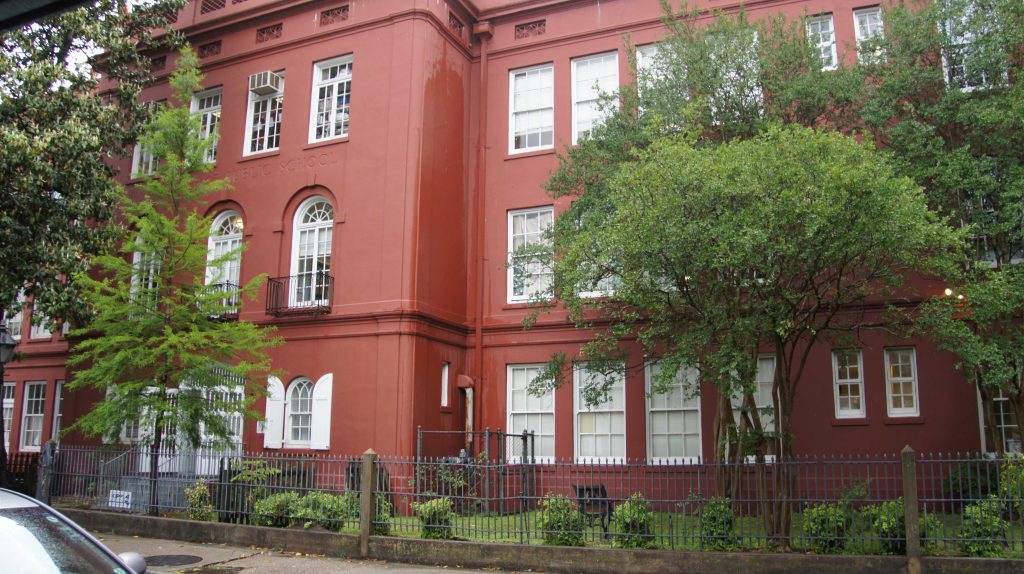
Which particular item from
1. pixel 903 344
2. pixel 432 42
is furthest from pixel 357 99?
pixel 903 344

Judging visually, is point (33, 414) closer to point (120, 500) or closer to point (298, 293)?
point (298, 293)

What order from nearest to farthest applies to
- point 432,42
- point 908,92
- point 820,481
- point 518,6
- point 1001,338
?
point 1001,338, point 908,92, point 820,481, point 432,42, point 518,6

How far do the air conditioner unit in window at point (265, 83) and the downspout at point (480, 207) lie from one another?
520 cm

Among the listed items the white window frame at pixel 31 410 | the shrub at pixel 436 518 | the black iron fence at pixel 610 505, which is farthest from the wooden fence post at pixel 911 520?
the white window frame at pixel 31 410

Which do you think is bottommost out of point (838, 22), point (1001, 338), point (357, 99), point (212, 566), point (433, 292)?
point (212, 566)

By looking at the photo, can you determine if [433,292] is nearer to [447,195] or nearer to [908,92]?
[447,195]

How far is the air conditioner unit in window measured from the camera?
65.7ft

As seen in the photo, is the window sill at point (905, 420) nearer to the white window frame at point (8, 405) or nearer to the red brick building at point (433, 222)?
the red brick building at point (433, 222)

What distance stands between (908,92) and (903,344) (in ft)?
16.7

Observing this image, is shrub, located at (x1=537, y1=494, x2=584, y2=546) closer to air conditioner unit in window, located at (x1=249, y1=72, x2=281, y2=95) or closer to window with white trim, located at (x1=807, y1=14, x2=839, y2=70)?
window with white trim, located at (x1=807, y1=14, x2=839, y2=70)

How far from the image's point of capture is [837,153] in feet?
36.4

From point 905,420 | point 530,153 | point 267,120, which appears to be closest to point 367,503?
point 530,153

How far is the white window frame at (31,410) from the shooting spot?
955 inches

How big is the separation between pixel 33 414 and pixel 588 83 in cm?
1956
